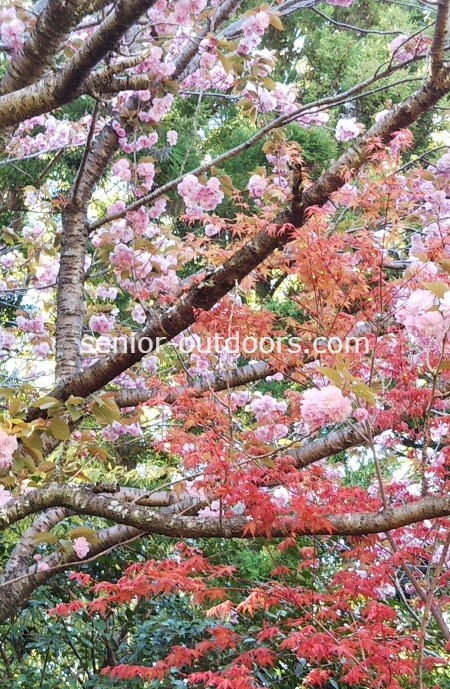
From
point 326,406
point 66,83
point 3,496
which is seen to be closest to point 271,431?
point 326,406

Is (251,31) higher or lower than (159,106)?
higher

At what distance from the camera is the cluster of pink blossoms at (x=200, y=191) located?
3119 mm

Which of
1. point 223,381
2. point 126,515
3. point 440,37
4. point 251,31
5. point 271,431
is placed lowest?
point 126,515

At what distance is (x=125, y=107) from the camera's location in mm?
3027

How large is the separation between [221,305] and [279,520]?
99 centimetres

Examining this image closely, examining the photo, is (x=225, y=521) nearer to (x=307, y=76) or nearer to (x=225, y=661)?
(x=225, y=661)

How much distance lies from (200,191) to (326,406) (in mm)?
1775

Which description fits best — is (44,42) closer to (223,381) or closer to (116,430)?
(223,381)

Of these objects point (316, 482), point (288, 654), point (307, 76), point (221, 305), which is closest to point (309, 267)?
point (221, 305)

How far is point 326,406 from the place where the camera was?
5.49 feet

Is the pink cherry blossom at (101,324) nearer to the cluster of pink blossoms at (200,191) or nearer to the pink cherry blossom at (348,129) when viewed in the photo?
the cluster of pink blossoms at (200,191)

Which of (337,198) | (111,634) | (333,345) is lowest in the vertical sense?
(111,634)

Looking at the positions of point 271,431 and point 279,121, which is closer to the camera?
point 279,121

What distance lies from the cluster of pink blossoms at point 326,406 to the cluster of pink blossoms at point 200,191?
5.43 ft
